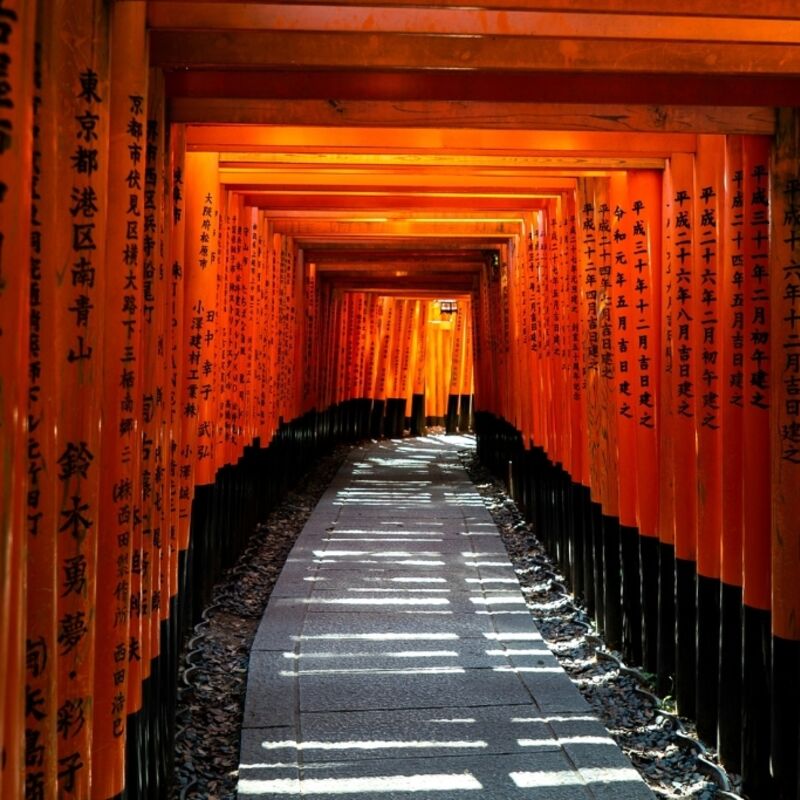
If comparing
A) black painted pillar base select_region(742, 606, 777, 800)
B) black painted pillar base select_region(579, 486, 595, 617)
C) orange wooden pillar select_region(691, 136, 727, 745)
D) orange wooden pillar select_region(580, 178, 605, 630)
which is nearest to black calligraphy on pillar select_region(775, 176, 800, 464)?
orange wooden pillar select_region(691, 136, 727, 745)

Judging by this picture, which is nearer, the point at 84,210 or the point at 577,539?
the point at 84,210

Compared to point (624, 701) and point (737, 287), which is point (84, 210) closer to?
point (737, 287)

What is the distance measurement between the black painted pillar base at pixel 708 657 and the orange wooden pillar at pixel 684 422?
0.78ft

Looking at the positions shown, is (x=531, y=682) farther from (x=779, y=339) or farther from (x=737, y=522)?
(x=779, y=339)

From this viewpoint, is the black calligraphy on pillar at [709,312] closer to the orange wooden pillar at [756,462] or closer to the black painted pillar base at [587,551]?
the orange wooden pillar at [756,462]

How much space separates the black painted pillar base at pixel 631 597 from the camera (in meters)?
5.83

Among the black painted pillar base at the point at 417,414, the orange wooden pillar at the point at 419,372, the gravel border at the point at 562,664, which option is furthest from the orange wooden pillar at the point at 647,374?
the black painted pillar base at the point at 417,414

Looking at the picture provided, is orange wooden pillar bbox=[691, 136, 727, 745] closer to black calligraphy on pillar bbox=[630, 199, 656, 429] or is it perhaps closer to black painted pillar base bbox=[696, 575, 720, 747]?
black painted pillar base bbox=[696, 575, 720, 747]

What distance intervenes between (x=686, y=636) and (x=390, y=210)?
4.75 m

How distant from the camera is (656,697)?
5266 millimetres

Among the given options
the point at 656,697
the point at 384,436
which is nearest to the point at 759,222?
the point at 656,697

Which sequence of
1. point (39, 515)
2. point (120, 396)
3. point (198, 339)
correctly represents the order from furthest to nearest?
point (198, 339), point (120, 396), point (39, 515)

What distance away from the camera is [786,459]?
12.4 feet

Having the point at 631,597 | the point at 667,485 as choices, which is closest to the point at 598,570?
the point at 631,597
